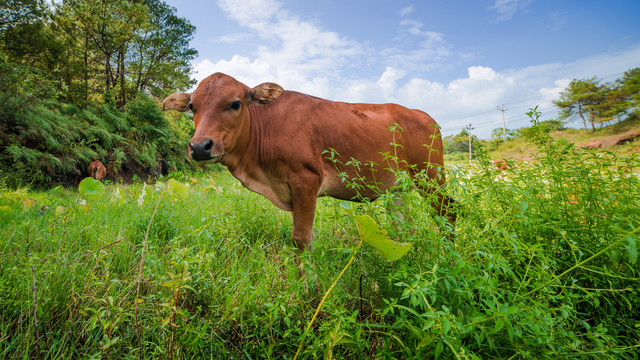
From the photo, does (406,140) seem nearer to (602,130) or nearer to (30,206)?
(30,206)

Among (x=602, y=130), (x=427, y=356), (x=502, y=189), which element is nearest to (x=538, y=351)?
(x=427, y=356)

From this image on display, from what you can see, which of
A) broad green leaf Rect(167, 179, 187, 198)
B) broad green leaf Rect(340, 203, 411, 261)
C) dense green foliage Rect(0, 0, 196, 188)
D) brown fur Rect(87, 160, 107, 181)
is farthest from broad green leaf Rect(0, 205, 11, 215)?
A: brown fur Rect(87, 160, 107, 181)

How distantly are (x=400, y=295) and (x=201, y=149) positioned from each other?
5.88ft

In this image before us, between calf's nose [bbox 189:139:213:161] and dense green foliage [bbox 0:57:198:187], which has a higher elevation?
dense green foliage [bbox 0:57:198:187]

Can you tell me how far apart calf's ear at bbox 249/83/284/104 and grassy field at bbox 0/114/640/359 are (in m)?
1.58

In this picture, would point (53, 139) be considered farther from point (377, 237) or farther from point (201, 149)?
point (377, 237)

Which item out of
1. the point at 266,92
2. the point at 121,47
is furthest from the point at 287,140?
the point at 121,47

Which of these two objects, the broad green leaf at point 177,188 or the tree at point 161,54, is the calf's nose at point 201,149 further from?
the tree at point 161,54

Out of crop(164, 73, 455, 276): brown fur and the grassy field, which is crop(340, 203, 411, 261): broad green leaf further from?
crop(164, 73, 455, 276): brown fur

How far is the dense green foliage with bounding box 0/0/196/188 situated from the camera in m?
7.04

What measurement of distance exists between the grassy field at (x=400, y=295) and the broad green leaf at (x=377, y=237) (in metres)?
0.10

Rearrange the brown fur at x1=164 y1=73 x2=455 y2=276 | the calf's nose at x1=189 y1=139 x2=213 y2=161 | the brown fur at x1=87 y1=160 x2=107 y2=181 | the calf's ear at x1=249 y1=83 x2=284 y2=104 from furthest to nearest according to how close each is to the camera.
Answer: the brown fur at x1=87 y1=160 x2=107 y2=181, the calf's ear at x1=249 y1=83 x2=284 y2=104, the brown fur at x1=164 y1=73 x2=455 y2=276, the calf's nose at x1=189 y1=139 x2=213 y2=161

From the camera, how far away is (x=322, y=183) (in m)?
2.91

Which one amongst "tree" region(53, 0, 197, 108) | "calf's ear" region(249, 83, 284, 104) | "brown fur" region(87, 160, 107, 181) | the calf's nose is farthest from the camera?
"tree" region(53, 0, 197, 108)
